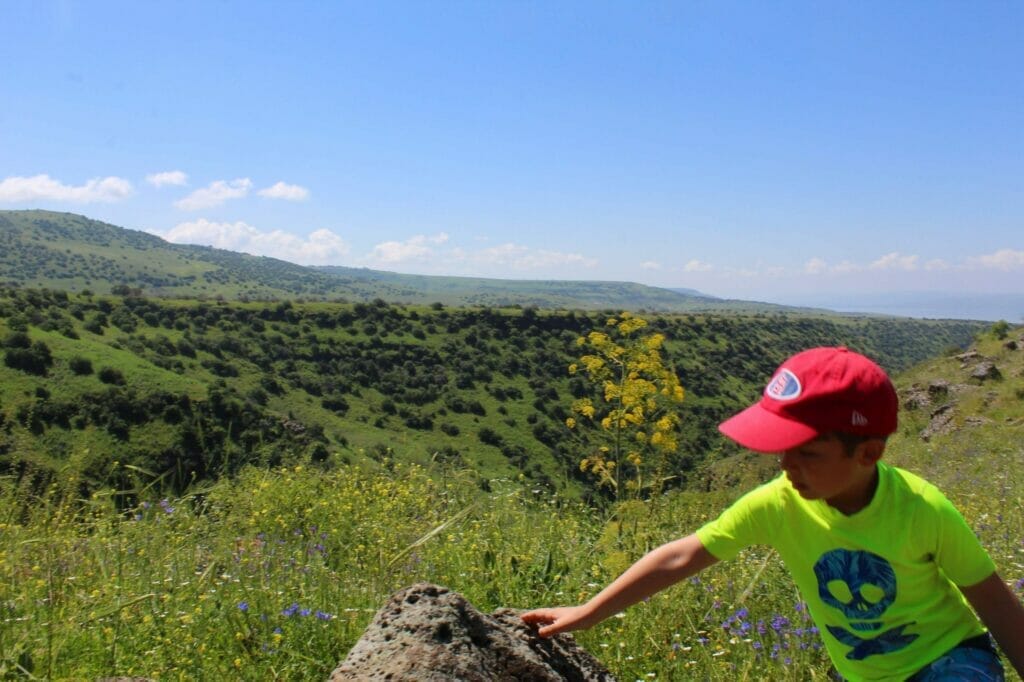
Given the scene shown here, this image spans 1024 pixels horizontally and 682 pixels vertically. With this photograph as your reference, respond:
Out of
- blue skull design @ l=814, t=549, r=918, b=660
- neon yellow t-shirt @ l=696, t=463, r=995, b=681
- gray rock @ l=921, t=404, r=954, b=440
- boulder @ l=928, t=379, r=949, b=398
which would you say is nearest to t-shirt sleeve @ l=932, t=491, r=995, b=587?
neon yellow t-shirt @ l=696, t=463, r=995, b=681

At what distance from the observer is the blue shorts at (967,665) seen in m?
1.80

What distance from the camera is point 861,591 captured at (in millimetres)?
1946

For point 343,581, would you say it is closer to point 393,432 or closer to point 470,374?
point 393,432

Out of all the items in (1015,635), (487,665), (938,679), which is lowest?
(487,665)

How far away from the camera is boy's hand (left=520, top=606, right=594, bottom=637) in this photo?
218 centimetres

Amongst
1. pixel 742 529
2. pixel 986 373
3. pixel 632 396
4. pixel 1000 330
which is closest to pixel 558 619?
pixel 742 529

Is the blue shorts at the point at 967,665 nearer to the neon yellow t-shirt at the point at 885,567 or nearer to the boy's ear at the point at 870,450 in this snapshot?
the neon yellow t-shirt at the point at 885,567

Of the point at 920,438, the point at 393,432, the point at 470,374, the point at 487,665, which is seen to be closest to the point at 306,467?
the point at 487,665

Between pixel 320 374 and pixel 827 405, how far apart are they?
62.6 metres

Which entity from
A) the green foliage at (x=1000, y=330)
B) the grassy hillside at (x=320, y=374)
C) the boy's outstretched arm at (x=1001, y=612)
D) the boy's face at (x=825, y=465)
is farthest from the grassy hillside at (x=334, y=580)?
the green foliage at (x=1000, y=330)

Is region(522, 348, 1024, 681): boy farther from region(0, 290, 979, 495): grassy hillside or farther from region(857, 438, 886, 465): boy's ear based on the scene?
region(0, 290, 979, 495): grassy hillside

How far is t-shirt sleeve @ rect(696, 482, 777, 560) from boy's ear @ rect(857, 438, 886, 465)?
33cm

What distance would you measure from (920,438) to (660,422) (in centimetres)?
1398

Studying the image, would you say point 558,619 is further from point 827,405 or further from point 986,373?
point 986,373
